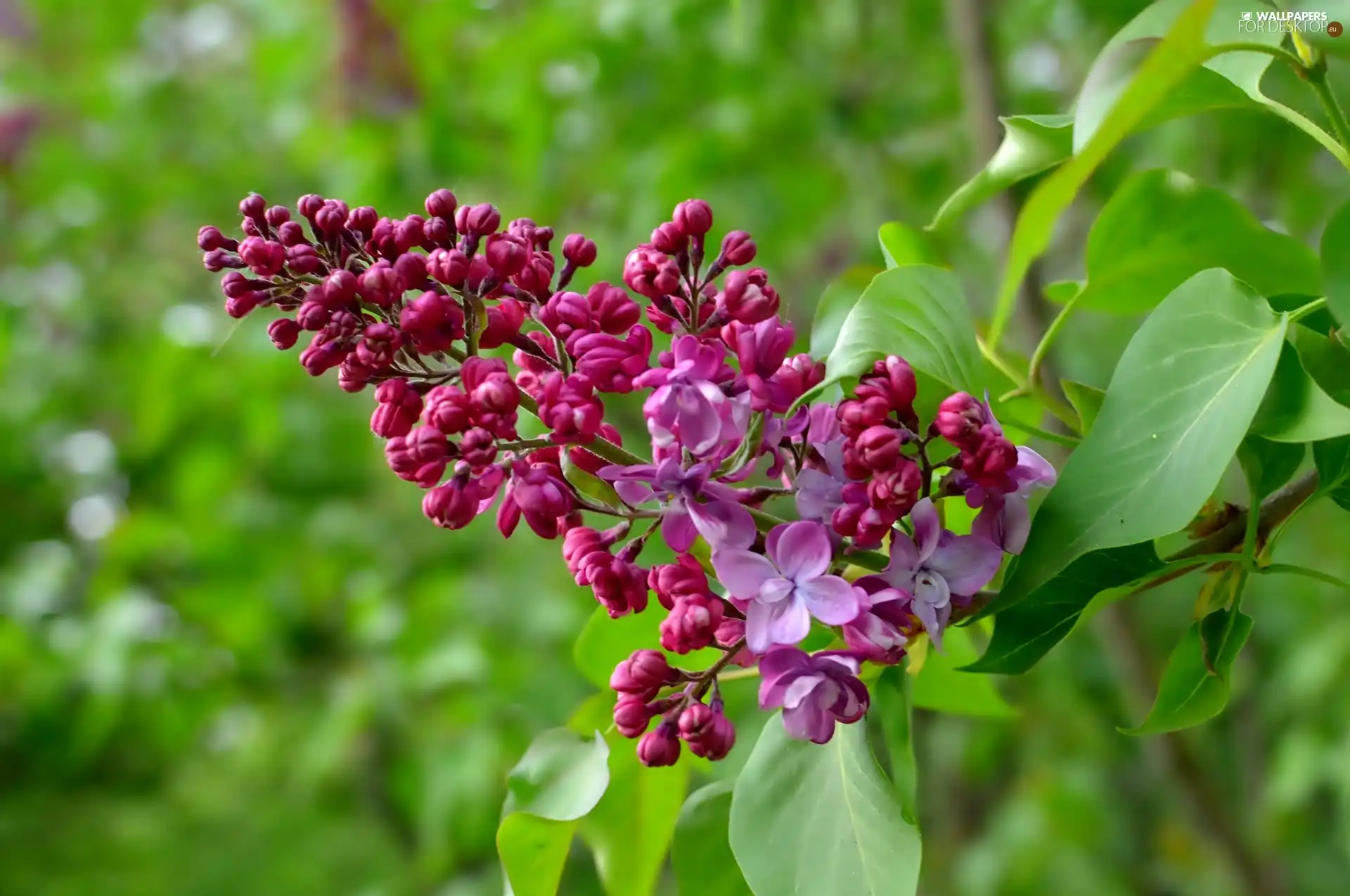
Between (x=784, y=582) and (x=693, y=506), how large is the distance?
1.4 inches

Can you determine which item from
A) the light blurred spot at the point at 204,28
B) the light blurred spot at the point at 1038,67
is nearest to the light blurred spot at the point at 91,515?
the light blurred spot at the point at 204,28

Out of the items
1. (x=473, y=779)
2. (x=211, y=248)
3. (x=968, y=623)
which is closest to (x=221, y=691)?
(x=473, y=779)

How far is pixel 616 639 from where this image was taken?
0.48m

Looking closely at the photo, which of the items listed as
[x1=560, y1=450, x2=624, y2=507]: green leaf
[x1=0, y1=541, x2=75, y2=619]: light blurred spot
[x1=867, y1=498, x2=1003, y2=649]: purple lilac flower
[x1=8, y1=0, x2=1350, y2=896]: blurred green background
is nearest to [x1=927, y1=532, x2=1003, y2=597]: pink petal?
[x1=867, y1=498, x2=1003, y2=649]: purple lilac flower

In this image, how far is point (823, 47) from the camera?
1.52 metres

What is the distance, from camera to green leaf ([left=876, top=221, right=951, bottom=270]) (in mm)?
456

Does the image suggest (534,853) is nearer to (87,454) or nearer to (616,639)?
(616,639)

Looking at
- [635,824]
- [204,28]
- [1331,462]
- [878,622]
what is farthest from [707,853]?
[204,28]

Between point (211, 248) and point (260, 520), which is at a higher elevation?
point (211, 248)

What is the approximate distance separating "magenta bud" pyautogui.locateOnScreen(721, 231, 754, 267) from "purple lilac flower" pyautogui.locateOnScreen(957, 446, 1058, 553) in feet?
0.41

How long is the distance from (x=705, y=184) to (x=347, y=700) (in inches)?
29.9

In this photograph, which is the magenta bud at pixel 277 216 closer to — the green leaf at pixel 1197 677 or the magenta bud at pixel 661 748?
the magenta bud at pixel 661 748

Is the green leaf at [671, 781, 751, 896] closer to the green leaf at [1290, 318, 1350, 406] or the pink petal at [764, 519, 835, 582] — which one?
the pink petal at [764, 519, 835, 582]

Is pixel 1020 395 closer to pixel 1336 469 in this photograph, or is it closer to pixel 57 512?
pixel 1336 469
